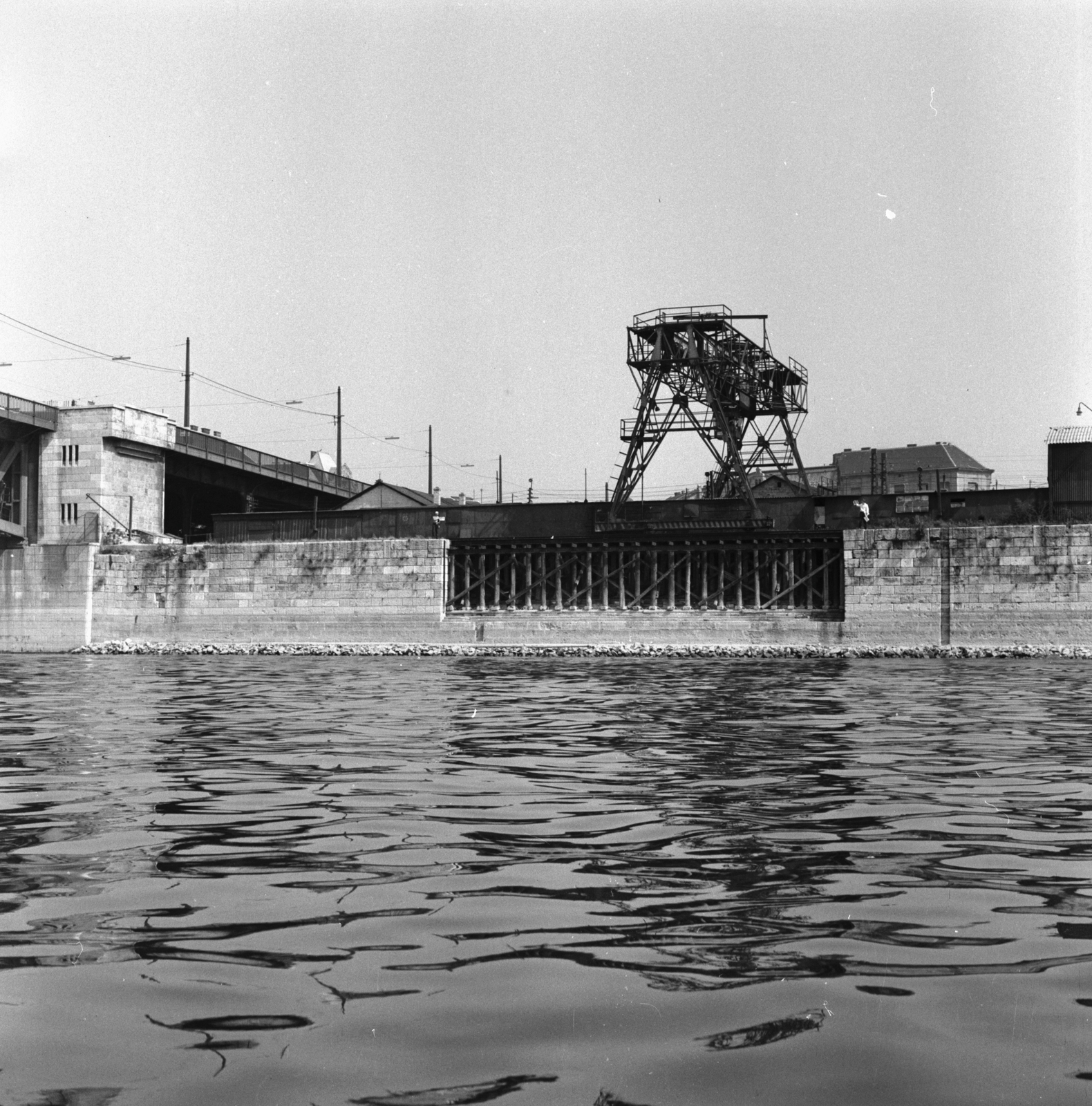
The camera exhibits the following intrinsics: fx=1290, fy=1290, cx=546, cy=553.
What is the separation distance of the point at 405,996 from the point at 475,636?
3785 cm

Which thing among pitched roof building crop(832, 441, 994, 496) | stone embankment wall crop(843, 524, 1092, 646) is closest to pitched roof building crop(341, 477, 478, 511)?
stone embankment wall crop(843, 524, 1092, 646)

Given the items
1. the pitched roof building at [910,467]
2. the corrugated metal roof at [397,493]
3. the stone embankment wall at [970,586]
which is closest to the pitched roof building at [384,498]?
the corrugated metal roof at [397,493]

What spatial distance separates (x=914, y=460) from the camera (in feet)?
293

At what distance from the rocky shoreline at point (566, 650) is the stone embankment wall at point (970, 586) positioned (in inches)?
10.5

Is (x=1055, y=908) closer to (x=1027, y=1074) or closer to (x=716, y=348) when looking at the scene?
(x=1027, y=1074)

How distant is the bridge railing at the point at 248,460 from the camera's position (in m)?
51.3

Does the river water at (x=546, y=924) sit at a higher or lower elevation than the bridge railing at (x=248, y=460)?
lower

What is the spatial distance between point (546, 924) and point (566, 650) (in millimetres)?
35544

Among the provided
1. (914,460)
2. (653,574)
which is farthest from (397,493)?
(914,460)

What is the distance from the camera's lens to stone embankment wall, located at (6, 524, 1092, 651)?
36781mm

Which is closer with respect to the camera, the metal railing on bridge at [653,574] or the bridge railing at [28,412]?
the metal railing on bridge at [653,574]

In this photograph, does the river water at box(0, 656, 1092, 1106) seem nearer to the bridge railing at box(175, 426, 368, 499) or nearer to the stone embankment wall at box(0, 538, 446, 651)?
the stone embankment wall at box(0, 538, 446, 651)

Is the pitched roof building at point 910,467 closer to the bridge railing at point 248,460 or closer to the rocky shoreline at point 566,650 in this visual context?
the bridge railing at point 248,460

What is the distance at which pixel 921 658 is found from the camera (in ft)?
121
